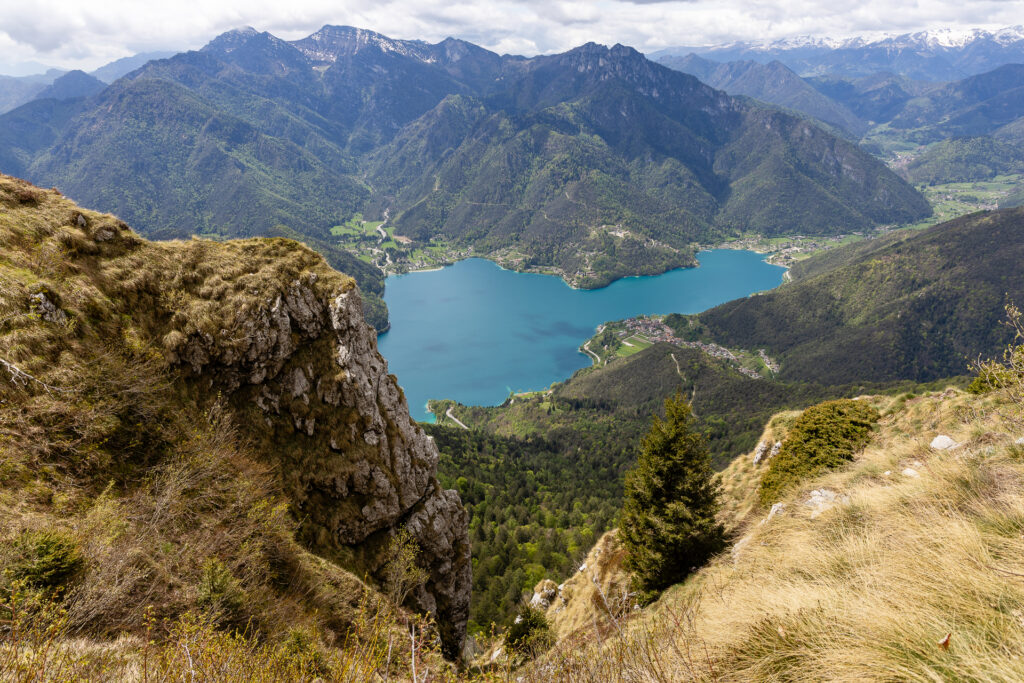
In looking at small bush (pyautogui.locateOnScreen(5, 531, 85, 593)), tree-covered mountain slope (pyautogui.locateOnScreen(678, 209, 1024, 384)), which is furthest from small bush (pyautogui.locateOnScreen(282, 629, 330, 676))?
tree-covered mountain slope (pyautogui.locateOnScreen(678, 209, 1024, 384))

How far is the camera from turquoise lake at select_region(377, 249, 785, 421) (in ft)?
399

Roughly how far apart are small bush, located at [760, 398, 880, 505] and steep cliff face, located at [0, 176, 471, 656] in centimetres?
1477

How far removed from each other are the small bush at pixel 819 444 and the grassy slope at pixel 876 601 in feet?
19.9

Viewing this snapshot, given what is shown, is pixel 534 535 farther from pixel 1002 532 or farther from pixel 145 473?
pixel 1002 532

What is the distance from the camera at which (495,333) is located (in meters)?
151

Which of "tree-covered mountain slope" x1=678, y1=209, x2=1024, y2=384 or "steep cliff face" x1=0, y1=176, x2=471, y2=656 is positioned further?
"tree-covered mountain slope" x1=678, y1=209, x2=1024, y2=384

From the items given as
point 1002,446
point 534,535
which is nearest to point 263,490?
point 1002,446

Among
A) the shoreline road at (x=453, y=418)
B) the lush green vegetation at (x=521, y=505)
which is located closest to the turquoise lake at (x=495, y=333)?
the shoreline road at (x=453, y=418)

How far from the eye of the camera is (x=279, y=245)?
19578mm

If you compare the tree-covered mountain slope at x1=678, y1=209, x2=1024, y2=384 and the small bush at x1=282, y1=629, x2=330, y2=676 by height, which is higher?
the small bush at x1=282, y1=629, x2=330, y2=676

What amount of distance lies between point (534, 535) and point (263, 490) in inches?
1417

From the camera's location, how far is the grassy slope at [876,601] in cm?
337

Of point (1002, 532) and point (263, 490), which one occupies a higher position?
point (1002, 532)

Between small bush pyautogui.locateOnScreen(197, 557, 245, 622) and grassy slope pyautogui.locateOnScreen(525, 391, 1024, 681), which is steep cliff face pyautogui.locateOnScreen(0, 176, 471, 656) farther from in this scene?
grassy slope pyautogui.locateOnScreen(525, 391, 1024, 681)
